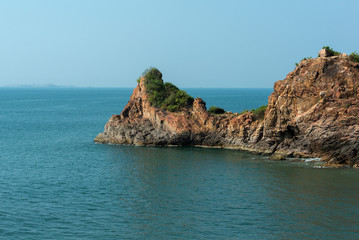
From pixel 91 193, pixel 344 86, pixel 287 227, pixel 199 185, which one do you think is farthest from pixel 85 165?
pixel 344 86

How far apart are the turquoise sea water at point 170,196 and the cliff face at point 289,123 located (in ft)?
11.7

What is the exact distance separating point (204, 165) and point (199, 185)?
36.3 feet

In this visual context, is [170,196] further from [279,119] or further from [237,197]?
[279,119]

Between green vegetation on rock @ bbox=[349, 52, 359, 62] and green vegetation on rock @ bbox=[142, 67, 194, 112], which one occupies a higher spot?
green vegetation on rock @ bbox=[349, 52, 359, 62]

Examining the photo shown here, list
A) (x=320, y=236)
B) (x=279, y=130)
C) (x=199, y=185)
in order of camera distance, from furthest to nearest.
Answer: (x=279, y=130)
(x=199, y=185)
(x=320, y=236)

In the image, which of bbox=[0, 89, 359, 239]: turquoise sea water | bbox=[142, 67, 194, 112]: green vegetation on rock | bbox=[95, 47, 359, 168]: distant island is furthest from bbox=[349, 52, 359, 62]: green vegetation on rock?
bbox=[142, 67, 194, 112]: green vegetation on rock

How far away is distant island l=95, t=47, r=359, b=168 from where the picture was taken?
6259 cm

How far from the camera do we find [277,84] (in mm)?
71938

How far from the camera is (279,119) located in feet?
227

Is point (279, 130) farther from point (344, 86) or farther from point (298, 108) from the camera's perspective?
point (344, 86)

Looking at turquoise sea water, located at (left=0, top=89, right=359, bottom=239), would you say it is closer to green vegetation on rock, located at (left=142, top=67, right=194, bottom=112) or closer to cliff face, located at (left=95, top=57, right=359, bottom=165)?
cliff face, located at (left=95, top=57, right=359, bottom=165)

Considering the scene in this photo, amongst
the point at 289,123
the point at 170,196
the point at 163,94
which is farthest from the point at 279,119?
the point at 170,196

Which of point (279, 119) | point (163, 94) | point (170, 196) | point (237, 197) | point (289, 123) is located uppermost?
point (163, 94)

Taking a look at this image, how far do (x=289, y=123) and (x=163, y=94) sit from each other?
2684cm
